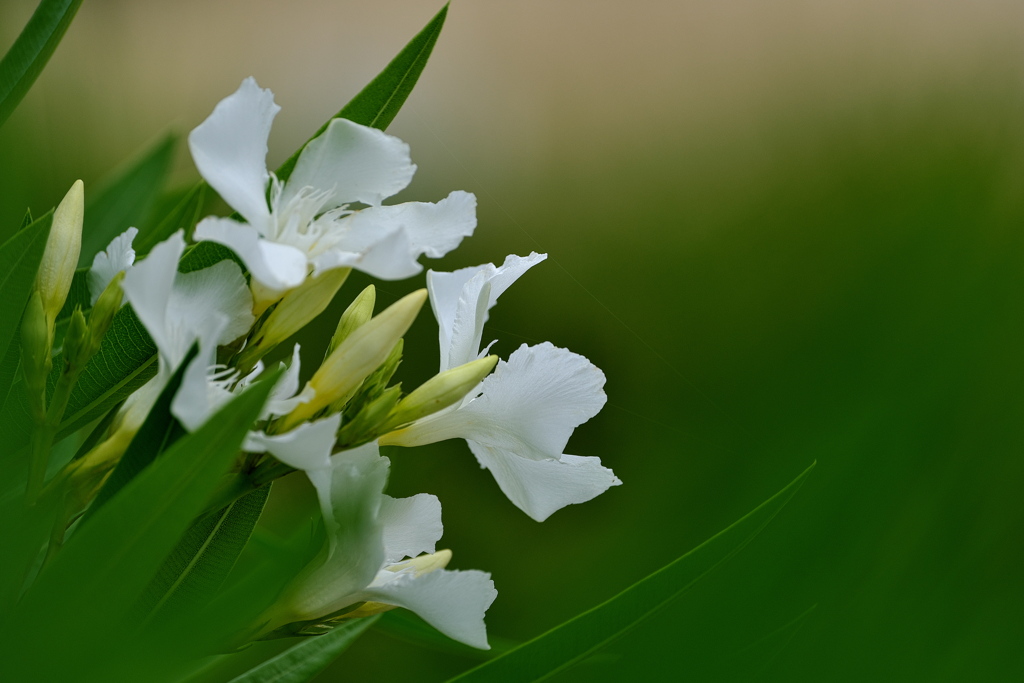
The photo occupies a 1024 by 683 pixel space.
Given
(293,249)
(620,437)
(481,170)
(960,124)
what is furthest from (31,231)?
(481,170)

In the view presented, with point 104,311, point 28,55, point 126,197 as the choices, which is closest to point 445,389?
point 104,311

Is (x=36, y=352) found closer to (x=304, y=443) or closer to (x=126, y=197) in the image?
(x=304, y=443)

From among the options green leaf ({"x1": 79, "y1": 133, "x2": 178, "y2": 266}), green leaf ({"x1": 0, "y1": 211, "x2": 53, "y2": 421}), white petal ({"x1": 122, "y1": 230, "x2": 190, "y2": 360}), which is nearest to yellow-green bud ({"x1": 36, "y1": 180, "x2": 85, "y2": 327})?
green leaf ({"x1": 0, "y1": 211, "x2": 53, "y2": 421})

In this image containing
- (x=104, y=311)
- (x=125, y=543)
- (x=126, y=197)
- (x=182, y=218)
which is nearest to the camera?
(x=125, y=543)

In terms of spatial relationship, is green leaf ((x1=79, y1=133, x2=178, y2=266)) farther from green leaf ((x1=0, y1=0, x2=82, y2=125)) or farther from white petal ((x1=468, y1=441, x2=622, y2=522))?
white petal ((x1=468, y1=441, x2=622, y2=522))

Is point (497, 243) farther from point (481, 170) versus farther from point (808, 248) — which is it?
point (808, 248)

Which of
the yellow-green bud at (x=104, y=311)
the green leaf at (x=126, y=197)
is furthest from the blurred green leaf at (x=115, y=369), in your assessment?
the green leaf at (x=126, y=197)
